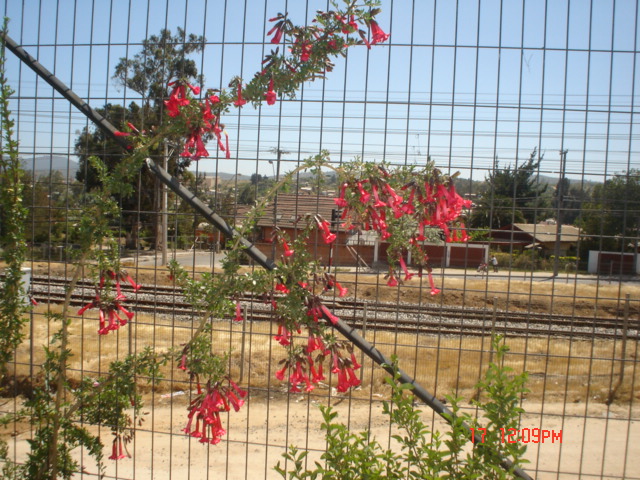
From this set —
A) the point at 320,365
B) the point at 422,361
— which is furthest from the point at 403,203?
the point at 422,361

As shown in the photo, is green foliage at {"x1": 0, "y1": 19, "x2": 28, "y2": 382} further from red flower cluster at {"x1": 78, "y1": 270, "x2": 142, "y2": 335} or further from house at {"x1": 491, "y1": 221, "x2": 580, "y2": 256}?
house at {"x1": 491, "y1": 221, "x2": 580, "y2": 256}

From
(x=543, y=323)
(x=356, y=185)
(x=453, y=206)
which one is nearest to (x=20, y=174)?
(x=356, y=185)

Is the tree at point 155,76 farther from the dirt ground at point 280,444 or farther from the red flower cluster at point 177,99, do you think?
the dirt ground at point 280,444

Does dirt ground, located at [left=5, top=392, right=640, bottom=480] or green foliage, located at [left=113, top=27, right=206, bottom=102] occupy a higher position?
green foliage, located at [left=113, top=27, right=206, bottom=102]

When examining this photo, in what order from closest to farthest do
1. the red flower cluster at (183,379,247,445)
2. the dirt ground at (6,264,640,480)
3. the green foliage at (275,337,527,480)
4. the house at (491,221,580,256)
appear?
the green foliage at (275,337,527,480) → the red flower cluster at (183,379,247,445) → the house at (491,221,580,256) → the dirt ground at (6,264,640,480)

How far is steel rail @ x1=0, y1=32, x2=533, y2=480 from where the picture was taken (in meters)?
2.66

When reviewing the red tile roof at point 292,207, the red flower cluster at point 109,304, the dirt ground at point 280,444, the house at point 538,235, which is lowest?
the dirt ground at point 280,444

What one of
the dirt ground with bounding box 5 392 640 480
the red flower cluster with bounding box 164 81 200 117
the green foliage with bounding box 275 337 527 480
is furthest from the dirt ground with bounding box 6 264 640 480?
the red flower cluster with bounding box 164 81 200 117

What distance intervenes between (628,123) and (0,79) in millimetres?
3174

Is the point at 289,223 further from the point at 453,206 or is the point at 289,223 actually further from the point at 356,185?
the point at 453,206

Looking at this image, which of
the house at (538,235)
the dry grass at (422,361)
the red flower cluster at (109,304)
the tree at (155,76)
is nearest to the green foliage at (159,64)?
the tree at (155,76)

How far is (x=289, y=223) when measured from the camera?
312 centimetres

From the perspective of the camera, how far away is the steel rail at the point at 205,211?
8.73ft

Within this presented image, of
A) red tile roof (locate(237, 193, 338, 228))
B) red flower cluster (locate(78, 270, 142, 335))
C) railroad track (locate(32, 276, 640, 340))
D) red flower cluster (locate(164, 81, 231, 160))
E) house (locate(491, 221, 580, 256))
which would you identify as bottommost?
railroad track (locate(32, 276, 640, 340))
